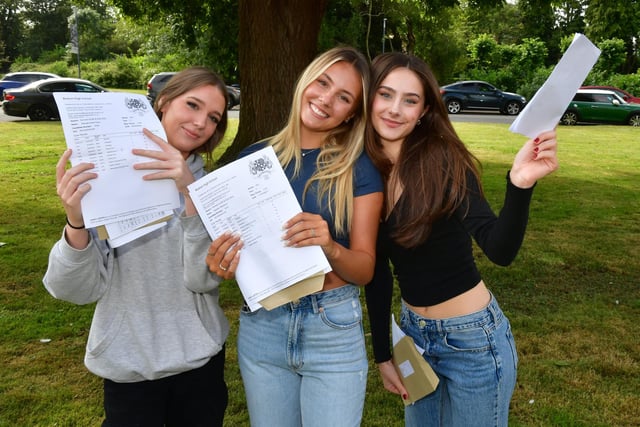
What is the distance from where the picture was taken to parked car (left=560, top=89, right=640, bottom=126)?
20.0 meters

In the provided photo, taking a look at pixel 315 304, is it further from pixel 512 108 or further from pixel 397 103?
pixel 512 108

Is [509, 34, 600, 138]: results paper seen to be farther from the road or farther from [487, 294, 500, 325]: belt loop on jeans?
the road

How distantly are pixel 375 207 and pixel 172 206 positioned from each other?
2.07 ft

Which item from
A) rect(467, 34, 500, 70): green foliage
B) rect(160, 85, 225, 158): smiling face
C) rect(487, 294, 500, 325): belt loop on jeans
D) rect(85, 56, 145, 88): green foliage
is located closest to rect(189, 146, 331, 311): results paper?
rect(160, 85, 225, 158): smiling face

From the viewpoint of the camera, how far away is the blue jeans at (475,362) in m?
1.84

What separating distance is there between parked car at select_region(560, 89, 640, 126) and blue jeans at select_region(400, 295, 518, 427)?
2020cm

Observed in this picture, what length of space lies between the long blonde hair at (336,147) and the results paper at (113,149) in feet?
1.50

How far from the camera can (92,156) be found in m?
1.56

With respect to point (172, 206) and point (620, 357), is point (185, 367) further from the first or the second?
point (620, 357)

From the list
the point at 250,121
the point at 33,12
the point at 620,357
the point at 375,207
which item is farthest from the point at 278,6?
the point at 33,12

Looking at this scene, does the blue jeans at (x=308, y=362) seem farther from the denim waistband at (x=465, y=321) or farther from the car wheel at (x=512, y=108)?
the car wheel at (x=512, y=108)

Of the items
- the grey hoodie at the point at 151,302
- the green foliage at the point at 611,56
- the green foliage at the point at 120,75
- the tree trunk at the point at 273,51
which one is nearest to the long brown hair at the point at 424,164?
the grey hoodie at the point at 151,302

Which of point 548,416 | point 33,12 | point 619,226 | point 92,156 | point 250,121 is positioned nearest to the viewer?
point 92,156

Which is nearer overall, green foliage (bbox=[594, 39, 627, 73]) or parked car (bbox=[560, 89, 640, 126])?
parked car (bbox=[560, 89, 640, 126])
